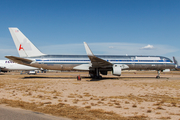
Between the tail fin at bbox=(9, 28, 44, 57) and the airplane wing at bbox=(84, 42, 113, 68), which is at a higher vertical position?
the tail fin at bbox=(9, 28, 44, 57)

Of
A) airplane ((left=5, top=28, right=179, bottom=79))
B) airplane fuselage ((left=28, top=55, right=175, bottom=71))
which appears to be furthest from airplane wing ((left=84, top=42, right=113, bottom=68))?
airplane fuselage ((left=28, top=55, right=175, bottom=71))

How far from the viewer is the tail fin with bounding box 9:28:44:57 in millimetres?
31562

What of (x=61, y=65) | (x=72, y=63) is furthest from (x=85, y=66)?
(x=61, y=65)

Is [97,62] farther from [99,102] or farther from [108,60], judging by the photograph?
[99,102]

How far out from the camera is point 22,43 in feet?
104

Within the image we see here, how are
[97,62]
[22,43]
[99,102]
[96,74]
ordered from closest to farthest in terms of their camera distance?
1. [99,102]
2. [97,62]
3. [96,74]
4. [22,43]

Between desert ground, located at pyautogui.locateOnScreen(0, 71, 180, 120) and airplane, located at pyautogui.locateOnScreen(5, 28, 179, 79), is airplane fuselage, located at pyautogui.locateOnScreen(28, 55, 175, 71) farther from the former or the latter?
desert ground, located at pyautogui.locateOnScreen(0, 71, 180, 120)

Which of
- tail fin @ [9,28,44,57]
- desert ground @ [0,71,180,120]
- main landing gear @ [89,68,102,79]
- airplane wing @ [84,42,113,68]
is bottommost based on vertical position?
desert ground @ [0,71,180,120]

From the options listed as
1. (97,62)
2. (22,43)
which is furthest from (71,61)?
(22,43)

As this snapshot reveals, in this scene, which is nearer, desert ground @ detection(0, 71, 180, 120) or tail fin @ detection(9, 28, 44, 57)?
desert ground @ detection(0, 71, 180, 120)

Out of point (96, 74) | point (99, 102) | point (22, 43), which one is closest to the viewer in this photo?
point (99, 102)

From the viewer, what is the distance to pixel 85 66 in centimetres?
3166

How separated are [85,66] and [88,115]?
24.5 meters

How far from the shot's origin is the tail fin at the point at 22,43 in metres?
31.6
